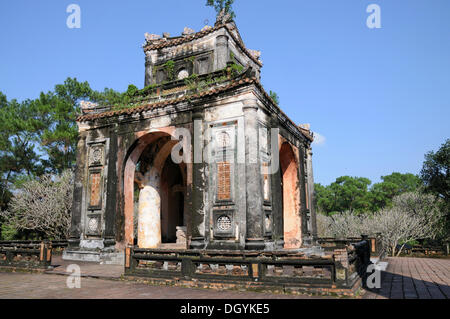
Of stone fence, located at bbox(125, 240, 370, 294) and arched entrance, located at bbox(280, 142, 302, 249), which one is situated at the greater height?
arched entrance, located at bbox(280, 142, 302, 249)

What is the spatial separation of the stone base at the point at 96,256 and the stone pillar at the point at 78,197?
542 mm

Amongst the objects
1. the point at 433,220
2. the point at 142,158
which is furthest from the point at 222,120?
the point at 433,220

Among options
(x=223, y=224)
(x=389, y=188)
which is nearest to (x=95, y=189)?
(x=223, y=224)

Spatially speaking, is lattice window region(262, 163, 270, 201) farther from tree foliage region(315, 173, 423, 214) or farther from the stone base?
tree foliage region(315, 173, 423, 214)

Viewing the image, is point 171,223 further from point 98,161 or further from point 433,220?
point 433,220

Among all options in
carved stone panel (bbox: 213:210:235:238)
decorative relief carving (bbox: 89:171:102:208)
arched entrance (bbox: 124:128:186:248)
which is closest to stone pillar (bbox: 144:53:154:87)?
arched entrance (bbox: 124:128:186:248)

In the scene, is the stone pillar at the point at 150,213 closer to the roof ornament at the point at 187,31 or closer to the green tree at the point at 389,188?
the roof ornament at the point at 187,31

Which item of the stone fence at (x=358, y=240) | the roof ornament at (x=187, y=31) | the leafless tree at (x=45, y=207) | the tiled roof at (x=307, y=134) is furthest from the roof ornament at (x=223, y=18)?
the leafless tree at (x=45, y=207)

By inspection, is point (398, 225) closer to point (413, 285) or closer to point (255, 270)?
point (413, 285)

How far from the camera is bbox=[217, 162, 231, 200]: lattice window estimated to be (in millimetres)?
13188

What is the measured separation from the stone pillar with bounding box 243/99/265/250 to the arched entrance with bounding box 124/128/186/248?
3.94 meters
